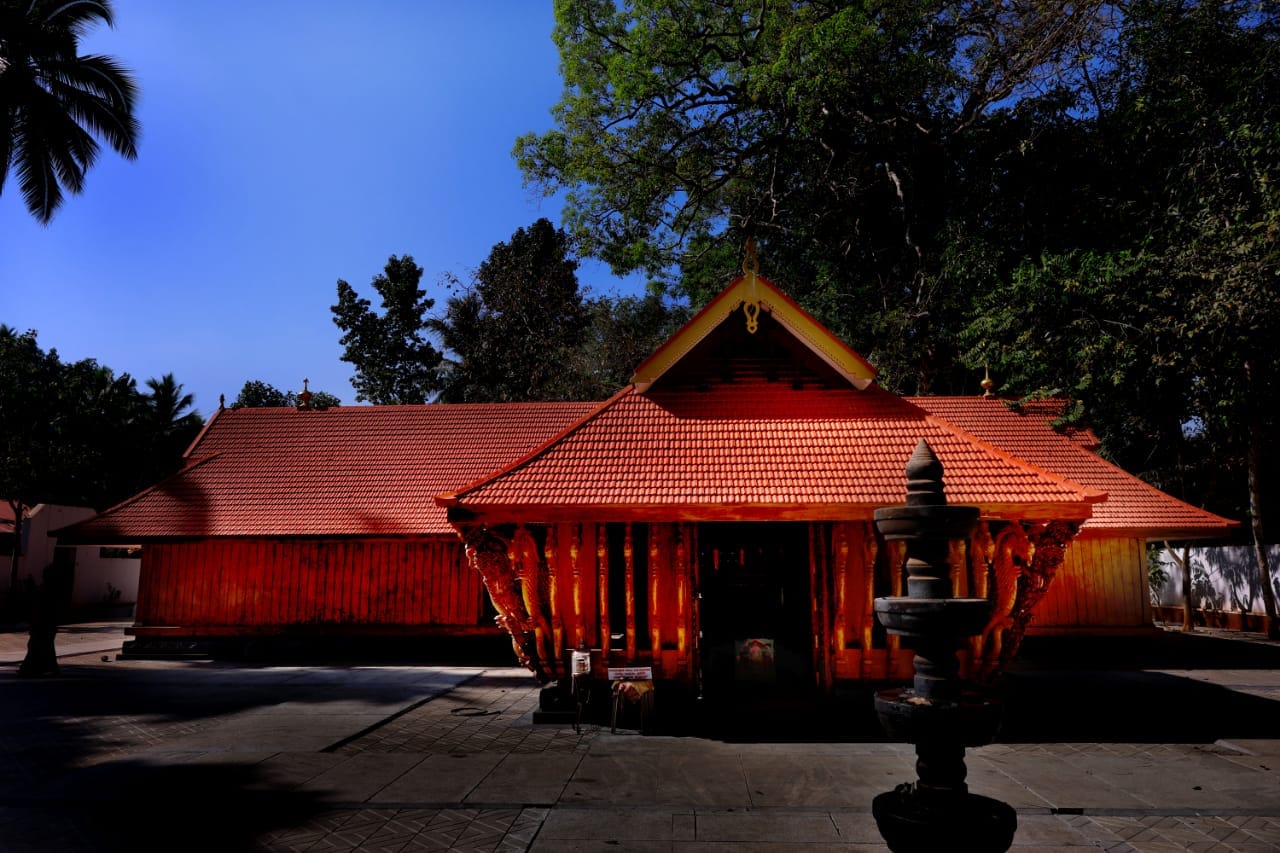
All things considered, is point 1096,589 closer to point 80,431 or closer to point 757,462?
point 757,462

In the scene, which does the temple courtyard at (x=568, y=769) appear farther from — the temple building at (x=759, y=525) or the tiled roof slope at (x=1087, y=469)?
the tiled roof slope at (x=1087, y=469)

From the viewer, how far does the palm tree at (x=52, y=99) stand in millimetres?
18953

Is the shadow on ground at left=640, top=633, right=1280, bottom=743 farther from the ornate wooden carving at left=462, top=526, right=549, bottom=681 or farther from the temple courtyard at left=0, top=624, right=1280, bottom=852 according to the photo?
the ornate wooden carving at left=462, top=526, right=549, bottom=681

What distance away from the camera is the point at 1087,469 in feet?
46.7

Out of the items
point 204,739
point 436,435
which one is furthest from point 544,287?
point 204,739

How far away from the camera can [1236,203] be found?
566 inches

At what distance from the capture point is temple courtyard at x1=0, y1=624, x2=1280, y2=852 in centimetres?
541

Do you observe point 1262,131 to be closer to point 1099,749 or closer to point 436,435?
point 1099,749

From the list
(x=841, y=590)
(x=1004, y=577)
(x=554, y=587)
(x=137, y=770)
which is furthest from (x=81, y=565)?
(x=1004, y=577)

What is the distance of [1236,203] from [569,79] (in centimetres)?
1739

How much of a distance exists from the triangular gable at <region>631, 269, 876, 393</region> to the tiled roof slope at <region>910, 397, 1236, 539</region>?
3.47 m

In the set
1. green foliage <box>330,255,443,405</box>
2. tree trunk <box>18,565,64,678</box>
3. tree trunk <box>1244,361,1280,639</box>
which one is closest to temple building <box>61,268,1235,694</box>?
tree trunk <box>18,565,64,678</box>

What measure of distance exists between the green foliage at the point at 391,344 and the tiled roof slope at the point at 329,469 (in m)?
15.7

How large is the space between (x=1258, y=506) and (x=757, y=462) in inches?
529
